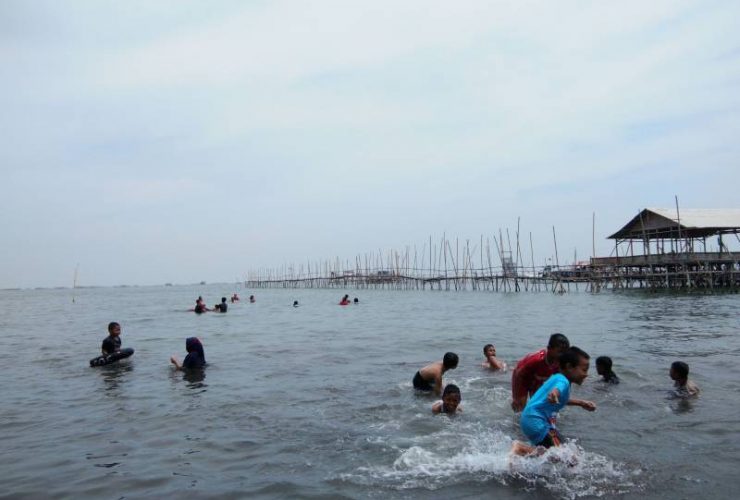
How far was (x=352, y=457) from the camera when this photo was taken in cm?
704

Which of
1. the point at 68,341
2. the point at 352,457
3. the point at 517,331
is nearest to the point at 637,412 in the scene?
the point at 352,457

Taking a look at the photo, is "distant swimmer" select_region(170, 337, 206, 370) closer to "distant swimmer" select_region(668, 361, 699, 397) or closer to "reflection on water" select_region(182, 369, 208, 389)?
"reflection on water" select_region(182, 369, 208, 389)

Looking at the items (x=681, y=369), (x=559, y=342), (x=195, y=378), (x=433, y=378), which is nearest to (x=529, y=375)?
(x=559, y=342)

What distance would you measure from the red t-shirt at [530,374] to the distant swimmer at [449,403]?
1.34 metres

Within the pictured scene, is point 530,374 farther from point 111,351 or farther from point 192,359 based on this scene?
point 111,351

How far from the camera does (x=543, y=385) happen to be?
6.27 m

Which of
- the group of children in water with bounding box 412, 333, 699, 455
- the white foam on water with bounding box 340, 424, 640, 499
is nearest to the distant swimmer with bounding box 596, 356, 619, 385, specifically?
the group of children in water with bounding box 412, 333, 699, 455

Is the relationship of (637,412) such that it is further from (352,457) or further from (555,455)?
(352,457)

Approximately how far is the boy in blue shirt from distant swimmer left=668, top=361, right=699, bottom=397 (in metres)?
4.68

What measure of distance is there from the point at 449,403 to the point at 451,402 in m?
0.04

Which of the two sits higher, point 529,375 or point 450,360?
point 529,375

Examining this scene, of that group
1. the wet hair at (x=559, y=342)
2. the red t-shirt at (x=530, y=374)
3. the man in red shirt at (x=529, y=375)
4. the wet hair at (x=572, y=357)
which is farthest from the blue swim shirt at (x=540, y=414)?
the red t-shirt at (x=530, y=374)

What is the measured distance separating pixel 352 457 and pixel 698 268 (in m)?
48.0

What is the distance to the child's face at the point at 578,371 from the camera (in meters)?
5.81
